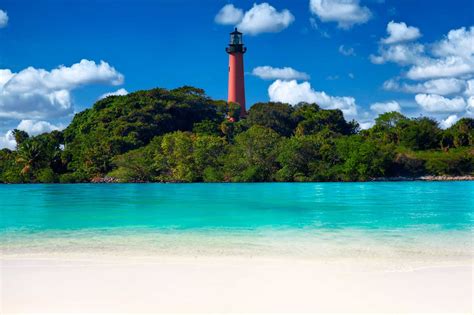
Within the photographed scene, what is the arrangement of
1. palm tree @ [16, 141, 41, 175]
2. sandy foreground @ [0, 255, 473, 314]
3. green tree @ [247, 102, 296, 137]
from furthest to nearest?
green tree @ [247, 102, 296, 137], palm tree @ [16, 141, 41, 175], sandy foreground @ [0, 255, 473, 314]

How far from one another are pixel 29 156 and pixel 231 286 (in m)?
43.4

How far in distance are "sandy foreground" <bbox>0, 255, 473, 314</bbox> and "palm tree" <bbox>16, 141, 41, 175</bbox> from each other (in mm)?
40339

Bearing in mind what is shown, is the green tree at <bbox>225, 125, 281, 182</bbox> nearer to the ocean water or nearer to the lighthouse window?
the lighthouse window

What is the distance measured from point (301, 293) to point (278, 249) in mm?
3272

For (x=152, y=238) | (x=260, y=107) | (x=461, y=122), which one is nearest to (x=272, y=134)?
(x=260, y=107)

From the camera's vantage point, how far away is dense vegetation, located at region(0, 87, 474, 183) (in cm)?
3828

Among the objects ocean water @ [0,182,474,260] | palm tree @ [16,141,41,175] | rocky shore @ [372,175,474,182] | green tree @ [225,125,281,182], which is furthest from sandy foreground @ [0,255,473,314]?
palm tree @ [16,141,41,175]

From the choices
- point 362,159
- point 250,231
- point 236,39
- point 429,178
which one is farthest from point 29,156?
point 250,231

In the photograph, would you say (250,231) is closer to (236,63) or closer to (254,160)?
(254,160)

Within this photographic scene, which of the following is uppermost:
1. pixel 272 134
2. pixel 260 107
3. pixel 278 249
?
pixel 260 107

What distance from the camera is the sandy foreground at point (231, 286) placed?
14.2ft

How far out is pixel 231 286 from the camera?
5086 mm

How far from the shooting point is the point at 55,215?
14.7 m

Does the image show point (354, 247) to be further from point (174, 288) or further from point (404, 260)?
point (174, 288)
